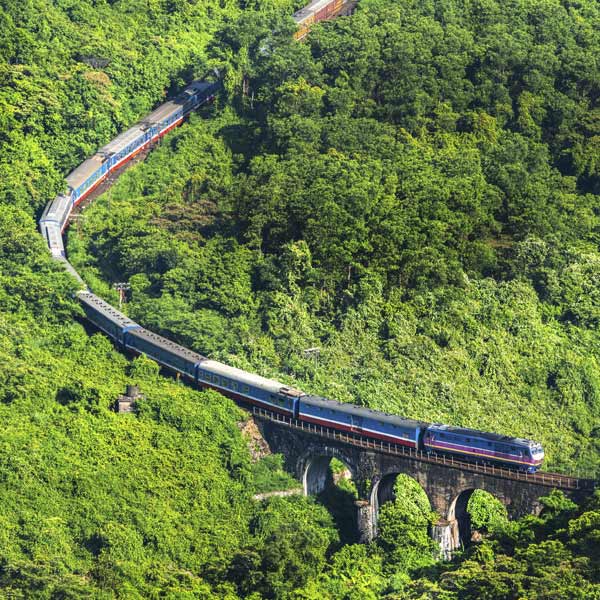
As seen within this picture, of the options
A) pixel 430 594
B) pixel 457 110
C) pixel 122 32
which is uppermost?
pixel 122 32

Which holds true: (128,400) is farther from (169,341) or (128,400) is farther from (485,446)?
(485,446)

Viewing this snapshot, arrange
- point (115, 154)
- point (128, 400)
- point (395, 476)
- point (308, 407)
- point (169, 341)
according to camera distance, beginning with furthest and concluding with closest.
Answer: point (115, 154) < point (169, 341) < point (128, 400) < point (308, 407) < point (395, 476)

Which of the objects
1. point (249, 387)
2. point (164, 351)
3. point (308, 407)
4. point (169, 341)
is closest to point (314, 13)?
point (169, 341)

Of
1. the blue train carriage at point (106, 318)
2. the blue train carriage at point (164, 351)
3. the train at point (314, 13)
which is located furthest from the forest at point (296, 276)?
the train at point (314, 13)

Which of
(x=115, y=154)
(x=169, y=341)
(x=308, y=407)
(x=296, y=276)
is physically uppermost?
(x=115, y=154)

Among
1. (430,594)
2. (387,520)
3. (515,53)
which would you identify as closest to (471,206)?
(515,53)

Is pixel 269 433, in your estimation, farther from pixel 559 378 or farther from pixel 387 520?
pixel 559 378
